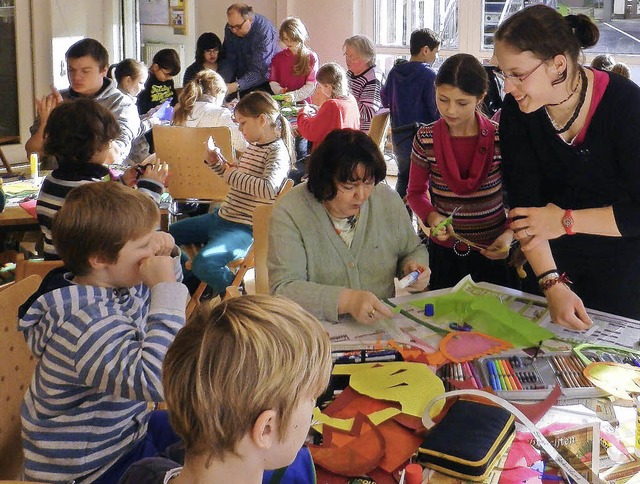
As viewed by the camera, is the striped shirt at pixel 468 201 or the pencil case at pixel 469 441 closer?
the pencil case at pixel 469 441

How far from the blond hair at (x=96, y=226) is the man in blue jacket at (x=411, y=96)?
11.5 ft

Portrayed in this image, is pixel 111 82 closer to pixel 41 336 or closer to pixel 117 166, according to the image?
pixel 117 166

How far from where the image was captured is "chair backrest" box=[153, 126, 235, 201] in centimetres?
458

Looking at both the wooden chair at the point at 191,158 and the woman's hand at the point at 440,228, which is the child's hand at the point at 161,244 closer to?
the woman's hand at the point at 440,228

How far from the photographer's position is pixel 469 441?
1.36 m

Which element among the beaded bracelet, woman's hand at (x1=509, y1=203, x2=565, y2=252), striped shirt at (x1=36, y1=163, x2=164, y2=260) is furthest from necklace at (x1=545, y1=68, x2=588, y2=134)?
striped shirt at (x1=36, y1=163, x2=164, y2=260)

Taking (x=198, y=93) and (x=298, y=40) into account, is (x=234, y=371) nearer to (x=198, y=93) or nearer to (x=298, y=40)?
(x=198, y=93)

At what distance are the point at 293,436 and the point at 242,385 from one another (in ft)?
0.43

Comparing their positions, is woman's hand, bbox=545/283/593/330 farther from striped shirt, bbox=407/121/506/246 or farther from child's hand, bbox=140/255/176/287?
child's hand, bbox=140/255/176/287

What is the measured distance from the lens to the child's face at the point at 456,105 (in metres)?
2.73

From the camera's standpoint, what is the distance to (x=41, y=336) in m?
1.67

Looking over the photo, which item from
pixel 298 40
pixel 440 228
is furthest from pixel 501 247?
pixel 298 40

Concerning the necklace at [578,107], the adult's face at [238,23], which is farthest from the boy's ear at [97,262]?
the adult's face at [238,23]

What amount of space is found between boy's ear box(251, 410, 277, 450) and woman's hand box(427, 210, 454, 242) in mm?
1503
